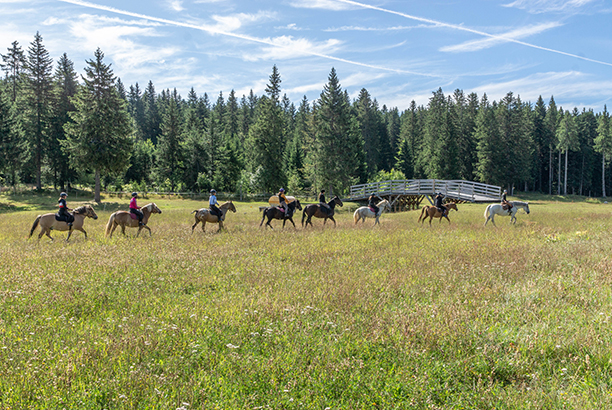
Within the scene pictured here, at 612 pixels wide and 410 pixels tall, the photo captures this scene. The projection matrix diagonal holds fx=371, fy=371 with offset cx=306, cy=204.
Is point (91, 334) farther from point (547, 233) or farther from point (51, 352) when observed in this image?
point (547, 233)

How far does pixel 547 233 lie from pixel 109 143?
42405 mm

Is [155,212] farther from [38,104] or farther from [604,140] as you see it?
[604,140]

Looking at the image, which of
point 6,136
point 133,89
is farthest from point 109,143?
point 133,89

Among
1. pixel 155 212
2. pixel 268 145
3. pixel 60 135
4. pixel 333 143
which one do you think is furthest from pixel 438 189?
pixel 60 135

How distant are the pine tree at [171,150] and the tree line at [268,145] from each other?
0.17 meters

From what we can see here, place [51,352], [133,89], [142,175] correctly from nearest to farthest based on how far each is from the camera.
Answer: [51,352]
[142,175]
[133,89]

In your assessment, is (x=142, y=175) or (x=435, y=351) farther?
(x=142, y=175)

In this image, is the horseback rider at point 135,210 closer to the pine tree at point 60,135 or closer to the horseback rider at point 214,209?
the horseback rider at point 214,209

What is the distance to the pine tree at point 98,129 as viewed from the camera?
41000 mm

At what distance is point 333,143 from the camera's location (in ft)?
158

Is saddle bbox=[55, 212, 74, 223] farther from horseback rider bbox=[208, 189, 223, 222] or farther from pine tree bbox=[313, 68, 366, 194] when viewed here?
pine tree bbox=[313, 68, 366, 194]

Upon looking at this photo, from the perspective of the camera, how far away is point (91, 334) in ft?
17.5

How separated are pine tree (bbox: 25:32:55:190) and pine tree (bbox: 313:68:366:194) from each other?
Answer: 35505 mm

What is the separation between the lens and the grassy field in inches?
161
